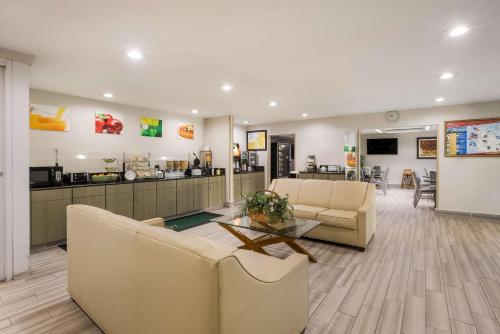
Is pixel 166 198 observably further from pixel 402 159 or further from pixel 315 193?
pixel 402 159

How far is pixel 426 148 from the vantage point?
9875mm

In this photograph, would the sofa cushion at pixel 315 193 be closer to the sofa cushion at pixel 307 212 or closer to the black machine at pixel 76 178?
the sofa cushion at pixel 307 212

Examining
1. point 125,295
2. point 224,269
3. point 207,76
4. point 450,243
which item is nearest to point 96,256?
point 125,295

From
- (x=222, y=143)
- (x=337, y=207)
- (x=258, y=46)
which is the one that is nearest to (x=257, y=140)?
(x=222, y=143)

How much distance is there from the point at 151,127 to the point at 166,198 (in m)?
1.72

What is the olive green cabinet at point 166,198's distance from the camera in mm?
5055

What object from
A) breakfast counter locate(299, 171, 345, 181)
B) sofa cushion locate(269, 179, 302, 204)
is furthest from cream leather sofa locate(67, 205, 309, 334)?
breakfast counter locate(299, 171, 345, 181)

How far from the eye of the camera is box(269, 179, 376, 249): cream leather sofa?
3484mm

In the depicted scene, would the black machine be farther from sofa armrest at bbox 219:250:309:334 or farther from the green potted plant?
sofa armrest at bbox 219:250:309:334

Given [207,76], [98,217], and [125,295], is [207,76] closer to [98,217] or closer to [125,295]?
[98,217]

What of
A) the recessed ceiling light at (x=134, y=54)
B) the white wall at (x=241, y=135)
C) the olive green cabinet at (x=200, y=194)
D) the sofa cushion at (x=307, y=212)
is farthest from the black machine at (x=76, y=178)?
the white wall at (x=241, y=135)

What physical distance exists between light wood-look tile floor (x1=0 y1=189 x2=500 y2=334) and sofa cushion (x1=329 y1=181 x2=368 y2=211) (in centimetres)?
65

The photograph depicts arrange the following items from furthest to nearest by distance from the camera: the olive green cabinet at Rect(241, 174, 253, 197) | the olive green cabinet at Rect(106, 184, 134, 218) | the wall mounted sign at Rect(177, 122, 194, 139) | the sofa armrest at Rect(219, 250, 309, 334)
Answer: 1. the olive green cabinet at Rect(241, 174, 253, 197)
2. the wall mounted sign at Rect(177, 122, 194, 139)
3. the olive green cabinet at Rect(106, 184, 134, 218)
4. the sofa armrest at Rect(219, 250, 309, 334)

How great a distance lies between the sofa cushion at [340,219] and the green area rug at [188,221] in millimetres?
2425
